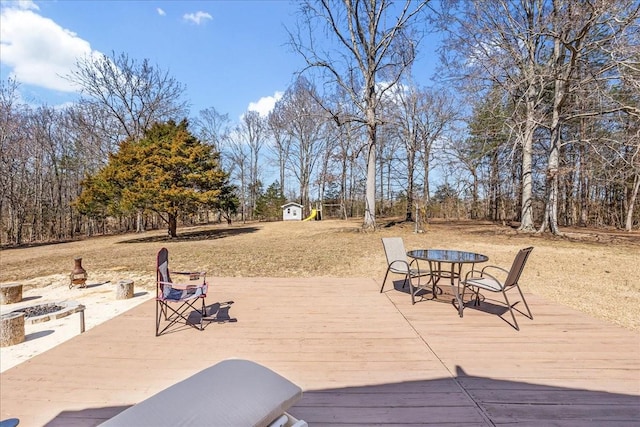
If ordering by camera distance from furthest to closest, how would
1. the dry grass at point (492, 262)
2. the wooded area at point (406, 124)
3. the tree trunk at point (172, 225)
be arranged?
the tree trunk at point (172, 225) → the wooded area at point (406, 124) → the dry grass at point (492, 262)

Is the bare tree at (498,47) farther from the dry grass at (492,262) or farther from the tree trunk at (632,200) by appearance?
the tree trunk at (632,200)

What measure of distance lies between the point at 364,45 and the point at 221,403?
14.7m

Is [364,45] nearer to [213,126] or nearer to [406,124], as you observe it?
[406,124]

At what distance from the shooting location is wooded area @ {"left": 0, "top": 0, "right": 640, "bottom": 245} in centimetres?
1039

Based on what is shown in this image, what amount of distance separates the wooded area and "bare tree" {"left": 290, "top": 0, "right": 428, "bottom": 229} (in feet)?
0.20

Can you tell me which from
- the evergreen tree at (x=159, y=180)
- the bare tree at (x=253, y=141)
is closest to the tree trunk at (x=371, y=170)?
the evergreen tree at (x=159, y=180)

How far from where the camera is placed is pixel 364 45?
13.2 metres

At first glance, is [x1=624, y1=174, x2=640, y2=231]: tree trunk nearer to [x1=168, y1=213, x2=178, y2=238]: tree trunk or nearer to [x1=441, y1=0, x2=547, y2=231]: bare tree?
[x1=441, y1=0, x2=547, y2=231]: bare tree

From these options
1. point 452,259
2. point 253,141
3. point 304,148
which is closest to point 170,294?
point 452,259

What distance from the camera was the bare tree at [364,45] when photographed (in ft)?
41.6

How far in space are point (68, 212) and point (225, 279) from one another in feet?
67.1

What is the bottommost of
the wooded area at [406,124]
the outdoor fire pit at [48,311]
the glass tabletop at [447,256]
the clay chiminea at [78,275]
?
the outdoor fire pit at [48,311]

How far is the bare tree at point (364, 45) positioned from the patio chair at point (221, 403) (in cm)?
1225

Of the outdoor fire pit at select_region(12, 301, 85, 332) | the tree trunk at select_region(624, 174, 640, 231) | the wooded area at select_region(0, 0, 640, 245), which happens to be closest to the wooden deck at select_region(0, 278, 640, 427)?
the outdoor fire pit at select_region(12, 301, 85, 332)
